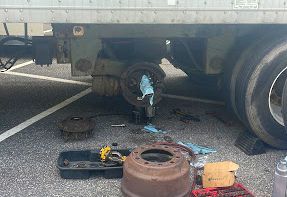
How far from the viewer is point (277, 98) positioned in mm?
3969

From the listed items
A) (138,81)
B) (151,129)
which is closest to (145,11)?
(138,81)

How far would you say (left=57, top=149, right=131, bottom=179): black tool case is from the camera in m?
3.22

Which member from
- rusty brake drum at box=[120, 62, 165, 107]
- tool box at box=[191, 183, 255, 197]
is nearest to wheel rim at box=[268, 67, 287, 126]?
tool box at box=[191, 183, 255, 197]

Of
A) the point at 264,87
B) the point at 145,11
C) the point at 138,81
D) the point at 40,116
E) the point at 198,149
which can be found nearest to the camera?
the point at 145,11

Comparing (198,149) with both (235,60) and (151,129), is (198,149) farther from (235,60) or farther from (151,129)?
(235,60)

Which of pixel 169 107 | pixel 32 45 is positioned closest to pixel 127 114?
pixel 169 107

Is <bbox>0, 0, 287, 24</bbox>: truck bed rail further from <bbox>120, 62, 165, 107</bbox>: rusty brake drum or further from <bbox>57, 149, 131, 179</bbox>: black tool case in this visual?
<bbox>57, 149, 131, 179</bbox>: black tool case

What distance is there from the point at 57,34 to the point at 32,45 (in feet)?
→ 2.15

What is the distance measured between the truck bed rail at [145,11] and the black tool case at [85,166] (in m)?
1.20

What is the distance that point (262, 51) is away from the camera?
3.73 metres

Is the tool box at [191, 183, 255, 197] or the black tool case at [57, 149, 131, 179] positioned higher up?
the black tool case at [57, 149, 131, 179]

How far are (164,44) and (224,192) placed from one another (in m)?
2.06

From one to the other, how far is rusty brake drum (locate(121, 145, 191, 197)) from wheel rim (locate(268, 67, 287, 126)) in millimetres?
1432

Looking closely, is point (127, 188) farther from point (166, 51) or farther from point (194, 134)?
point (166, 51)
